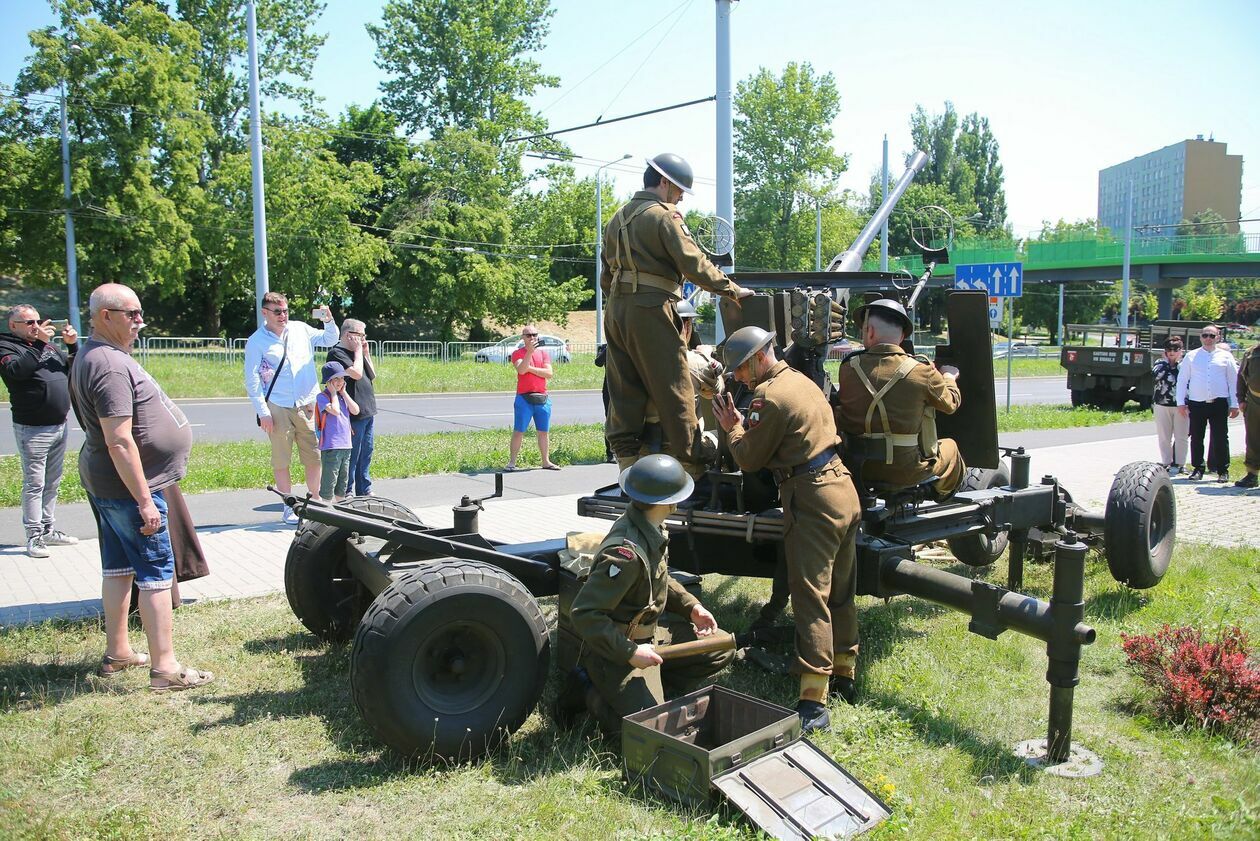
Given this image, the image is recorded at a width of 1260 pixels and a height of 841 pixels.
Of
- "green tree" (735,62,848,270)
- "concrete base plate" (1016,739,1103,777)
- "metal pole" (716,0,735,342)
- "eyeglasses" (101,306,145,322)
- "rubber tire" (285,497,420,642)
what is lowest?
"concrete base plate" (1016,739,1103,777)

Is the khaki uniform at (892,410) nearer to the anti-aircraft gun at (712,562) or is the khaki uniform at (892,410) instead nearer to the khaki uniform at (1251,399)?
the anti-aircraft gun at (712,562)

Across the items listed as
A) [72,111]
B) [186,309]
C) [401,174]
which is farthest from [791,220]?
[72,111]

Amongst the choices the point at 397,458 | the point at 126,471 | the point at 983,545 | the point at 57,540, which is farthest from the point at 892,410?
the point at 397,458

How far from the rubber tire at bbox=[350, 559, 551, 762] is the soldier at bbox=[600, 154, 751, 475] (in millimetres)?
1359

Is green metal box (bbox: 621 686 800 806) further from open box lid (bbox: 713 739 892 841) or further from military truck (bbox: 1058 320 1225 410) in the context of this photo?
military truck (bbox: 1058 320 1225 410)

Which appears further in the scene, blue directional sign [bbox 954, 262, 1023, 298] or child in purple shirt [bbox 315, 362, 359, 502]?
blue directional sign [bbox 954, 262, 1023, 298]

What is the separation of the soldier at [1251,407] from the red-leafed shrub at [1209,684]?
772 cm

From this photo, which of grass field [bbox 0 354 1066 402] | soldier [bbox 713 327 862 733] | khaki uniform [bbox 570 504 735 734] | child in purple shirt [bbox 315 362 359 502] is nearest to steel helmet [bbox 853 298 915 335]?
soldier [bbox 713 327 862 733]

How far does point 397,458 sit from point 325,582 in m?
7.30

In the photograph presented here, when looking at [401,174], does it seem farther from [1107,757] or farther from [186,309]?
[1107,757]

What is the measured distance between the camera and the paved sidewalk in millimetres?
6965

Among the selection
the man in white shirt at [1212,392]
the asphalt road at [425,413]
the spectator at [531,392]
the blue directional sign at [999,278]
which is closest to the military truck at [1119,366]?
the asphalt road at [425,413]

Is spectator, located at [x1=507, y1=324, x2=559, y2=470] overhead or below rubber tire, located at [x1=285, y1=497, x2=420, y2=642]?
overhead

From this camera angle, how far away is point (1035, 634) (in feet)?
14.7
